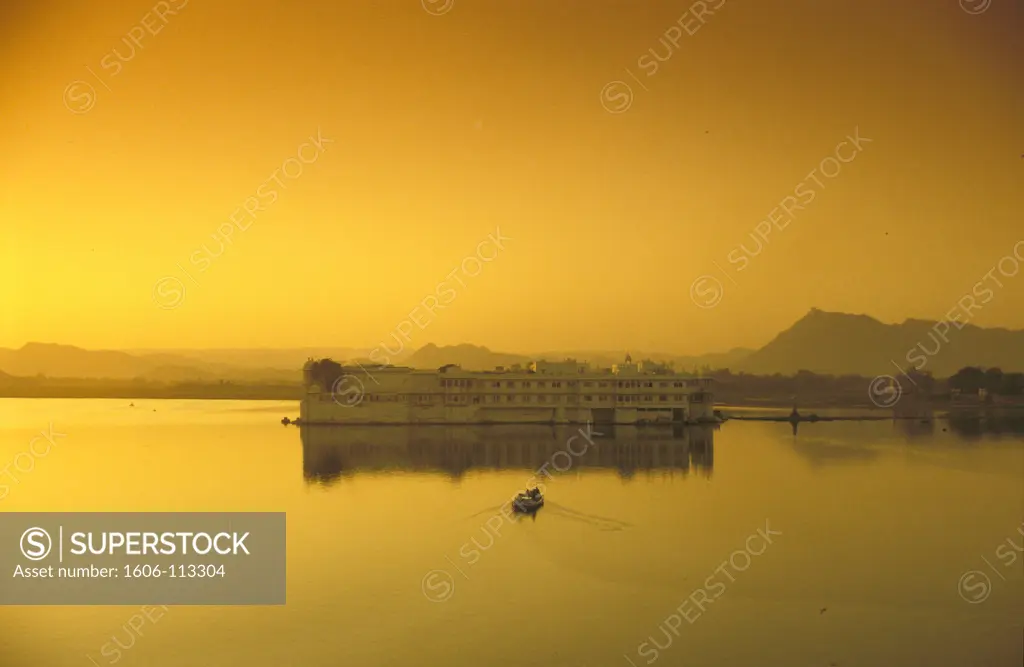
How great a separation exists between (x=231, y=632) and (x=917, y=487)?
215 inches

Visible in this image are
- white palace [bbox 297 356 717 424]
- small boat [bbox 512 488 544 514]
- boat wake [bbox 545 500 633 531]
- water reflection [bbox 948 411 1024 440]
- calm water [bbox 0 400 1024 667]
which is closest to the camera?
calm water [bbox 0 400 1024 667]

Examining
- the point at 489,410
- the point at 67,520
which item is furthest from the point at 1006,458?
the point at 67,520

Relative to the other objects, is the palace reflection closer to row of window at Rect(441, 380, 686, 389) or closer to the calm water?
the calm water

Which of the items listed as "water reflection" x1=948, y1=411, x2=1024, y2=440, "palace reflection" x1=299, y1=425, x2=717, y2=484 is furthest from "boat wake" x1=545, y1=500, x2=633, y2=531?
"water reflection" x1=948, y1=411, x2=1024, y2=440

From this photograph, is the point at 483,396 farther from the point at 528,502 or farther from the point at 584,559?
the point at 584,559

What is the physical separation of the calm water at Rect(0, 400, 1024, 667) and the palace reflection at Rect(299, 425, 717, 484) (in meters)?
0.07

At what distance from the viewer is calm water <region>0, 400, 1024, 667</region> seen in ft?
11.1

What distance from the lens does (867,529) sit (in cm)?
515

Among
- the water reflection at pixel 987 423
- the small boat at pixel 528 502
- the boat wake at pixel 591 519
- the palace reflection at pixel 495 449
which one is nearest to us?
the boat wake at pixel 591 519

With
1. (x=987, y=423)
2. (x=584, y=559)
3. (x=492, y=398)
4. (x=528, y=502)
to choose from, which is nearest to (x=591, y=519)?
(x=528, y=502)

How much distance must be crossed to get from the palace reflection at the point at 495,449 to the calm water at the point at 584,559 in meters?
0.07

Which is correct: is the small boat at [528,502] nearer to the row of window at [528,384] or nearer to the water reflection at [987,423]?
the row of window at [528,384]

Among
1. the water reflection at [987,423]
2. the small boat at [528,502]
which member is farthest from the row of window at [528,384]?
the small boat at [528,502]

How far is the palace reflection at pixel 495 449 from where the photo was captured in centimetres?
745
